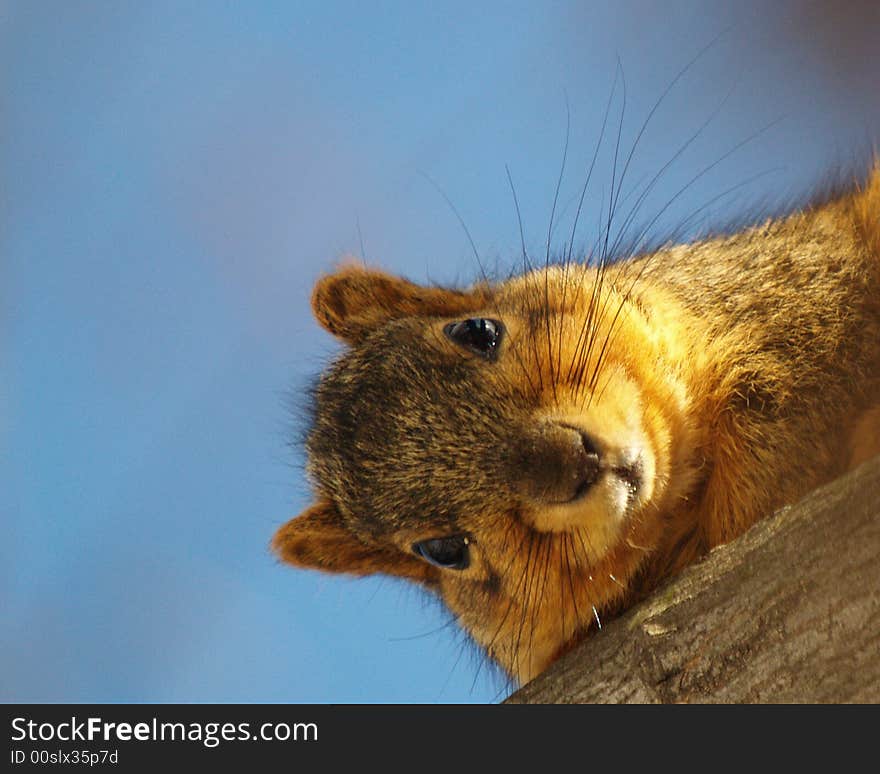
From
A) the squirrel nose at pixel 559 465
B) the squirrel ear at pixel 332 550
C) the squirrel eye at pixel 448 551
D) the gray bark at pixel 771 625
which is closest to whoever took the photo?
the gray bark at pixel 771 625

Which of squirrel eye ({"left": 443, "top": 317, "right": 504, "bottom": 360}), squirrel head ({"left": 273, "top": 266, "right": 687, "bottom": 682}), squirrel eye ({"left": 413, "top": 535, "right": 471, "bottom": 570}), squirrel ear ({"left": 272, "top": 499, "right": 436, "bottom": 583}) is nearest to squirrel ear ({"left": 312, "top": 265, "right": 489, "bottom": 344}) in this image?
squirrel head ({"left": 273, "top": 266, "right": 687, "bottom": 682})

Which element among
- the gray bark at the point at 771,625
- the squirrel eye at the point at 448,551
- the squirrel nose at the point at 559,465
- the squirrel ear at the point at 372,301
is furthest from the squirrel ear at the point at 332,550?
the gray bark at the point at 771,625

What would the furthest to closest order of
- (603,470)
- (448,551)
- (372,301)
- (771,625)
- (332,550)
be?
(372,301) < (332,550) < (448,551) < (603,470) < (771,625)

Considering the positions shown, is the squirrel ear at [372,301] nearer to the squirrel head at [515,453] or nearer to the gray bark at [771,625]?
the squirrel head at [515,453]

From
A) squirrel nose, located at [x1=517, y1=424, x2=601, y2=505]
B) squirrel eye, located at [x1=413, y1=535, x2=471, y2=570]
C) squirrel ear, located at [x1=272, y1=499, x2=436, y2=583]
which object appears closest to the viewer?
squirrel nose, located at [x1=517, y1=424, x2=601, y2=505]

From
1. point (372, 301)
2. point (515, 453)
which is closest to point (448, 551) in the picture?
point (515, 453)

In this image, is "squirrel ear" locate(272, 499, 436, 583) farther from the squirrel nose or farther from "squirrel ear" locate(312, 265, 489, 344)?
the squirrel nose

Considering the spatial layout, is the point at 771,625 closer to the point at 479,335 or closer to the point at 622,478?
the point at 622,478
